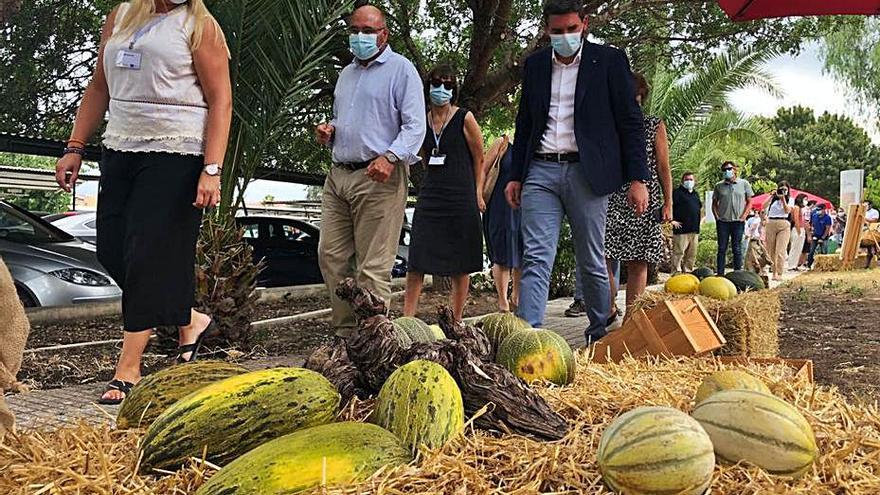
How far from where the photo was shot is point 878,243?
24.1 m

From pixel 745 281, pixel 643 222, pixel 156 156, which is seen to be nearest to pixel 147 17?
pixel 156 156

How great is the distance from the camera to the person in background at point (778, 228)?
18.8m

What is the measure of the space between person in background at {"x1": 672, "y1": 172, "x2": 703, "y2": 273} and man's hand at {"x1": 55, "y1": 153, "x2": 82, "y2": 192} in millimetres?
12485

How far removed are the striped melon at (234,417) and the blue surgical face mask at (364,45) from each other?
13.3 feet

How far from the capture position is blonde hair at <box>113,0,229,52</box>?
4.37 metres

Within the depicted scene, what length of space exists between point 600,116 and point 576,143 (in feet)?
0.79

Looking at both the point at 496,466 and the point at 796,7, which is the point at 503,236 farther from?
the point at 496,466

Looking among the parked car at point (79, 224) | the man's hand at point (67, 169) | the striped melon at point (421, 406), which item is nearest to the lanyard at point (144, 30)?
the man's hand at point (67, 169)

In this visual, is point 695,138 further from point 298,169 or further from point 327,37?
point 327,37

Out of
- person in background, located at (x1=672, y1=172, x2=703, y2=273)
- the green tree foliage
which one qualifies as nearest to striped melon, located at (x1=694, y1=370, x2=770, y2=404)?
person in background, located at (x1=672, y1=172, x2=703, y2=273)

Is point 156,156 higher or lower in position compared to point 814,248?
higher

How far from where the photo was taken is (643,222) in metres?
7.43

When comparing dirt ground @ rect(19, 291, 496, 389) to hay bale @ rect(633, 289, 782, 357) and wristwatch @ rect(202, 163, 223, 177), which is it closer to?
wristwatch @ rect(202, 163, 223, 177)

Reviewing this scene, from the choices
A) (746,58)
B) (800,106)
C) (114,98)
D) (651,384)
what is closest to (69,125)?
(114,98)
